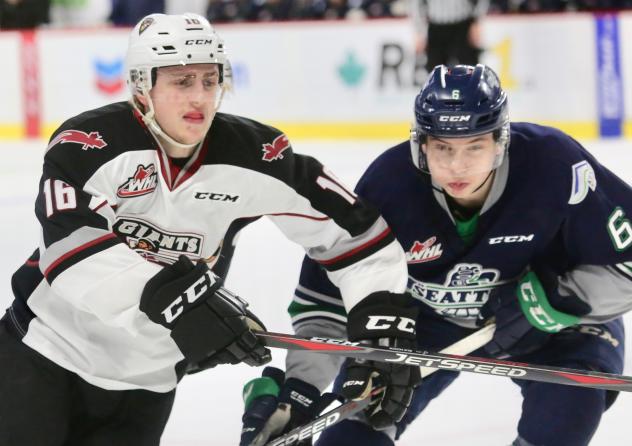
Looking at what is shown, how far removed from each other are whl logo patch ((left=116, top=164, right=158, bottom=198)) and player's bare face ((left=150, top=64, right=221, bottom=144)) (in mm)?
110

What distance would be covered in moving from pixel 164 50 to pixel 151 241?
453mm

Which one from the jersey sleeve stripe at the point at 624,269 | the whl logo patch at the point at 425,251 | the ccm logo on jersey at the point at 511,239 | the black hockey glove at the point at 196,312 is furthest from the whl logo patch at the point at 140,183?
the jersey sleeve stripe at the point at 624,269

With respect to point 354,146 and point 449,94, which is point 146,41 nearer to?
point 449,94

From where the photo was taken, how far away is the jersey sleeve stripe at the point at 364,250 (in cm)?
278

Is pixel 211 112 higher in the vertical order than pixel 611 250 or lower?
→ higher

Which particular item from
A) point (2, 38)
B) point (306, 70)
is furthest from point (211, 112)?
point (2, 38)

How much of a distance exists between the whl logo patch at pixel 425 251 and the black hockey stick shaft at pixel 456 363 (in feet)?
1.09

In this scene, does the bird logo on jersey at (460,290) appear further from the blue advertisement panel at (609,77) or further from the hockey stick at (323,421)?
the blue advertisement panel at (609,77)

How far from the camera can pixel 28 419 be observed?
258cm

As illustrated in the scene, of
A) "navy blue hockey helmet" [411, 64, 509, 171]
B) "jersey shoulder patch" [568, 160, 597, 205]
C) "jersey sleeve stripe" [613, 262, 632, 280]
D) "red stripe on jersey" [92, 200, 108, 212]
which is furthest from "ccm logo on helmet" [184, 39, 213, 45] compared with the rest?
"jersey sleeve stripe" [613, 262, 632, 280]

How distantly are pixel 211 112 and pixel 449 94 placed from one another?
585 millimetres

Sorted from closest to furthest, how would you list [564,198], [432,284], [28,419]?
[28,419] < [564,198] < [432,284]

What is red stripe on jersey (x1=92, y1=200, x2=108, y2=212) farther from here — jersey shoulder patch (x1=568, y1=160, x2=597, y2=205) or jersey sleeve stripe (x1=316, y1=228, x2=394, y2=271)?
jersey shoulder patch (x1=568, y1=160, x2=597, y2=205)

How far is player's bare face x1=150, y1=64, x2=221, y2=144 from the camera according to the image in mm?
2619
